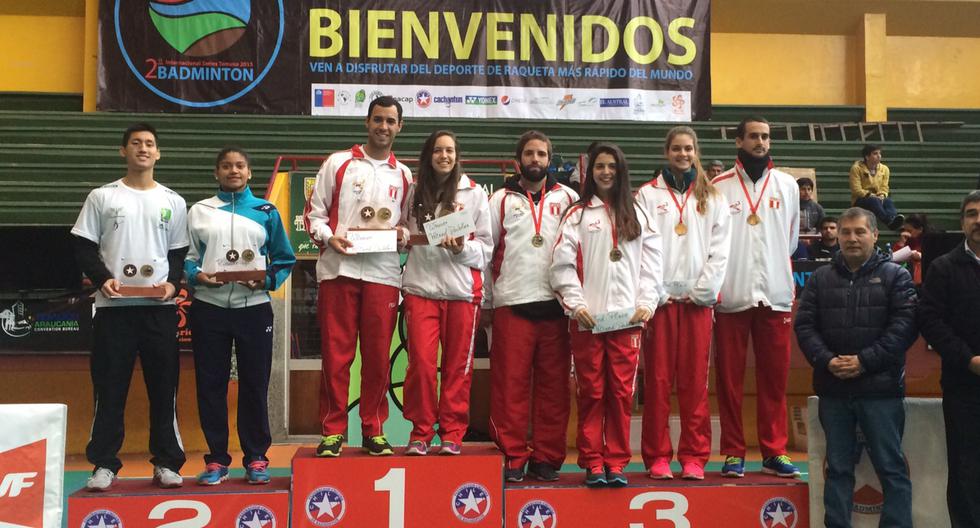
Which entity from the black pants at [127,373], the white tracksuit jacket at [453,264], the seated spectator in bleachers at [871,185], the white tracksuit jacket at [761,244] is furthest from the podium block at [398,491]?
the seated spectator in bleachers at [871,185]

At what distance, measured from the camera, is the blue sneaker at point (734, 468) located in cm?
475

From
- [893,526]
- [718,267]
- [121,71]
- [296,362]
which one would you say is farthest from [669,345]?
[121,71]

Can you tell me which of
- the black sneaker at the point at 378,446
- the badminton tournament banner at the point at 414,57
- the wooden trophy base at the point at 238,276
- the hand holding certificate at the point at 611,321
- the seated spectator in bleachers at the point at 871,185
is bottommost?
the black sneaker at the point at 378,446

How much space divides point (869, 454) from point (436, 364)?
2.12 meters

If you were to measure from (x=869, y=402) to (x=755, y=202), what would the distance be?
118 centimetres

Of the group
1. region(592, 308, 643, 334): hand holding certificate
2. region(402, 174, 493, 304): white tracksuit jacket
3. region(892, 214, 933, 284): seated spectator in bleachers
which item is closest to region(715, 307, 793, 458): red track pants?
region(592, 308, 643, 334): hand holding certificate

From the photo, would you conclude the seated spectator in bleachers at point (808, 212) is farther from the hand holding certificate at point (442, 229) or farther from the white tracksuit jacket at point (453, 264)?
the hand holding certificate at point (442, 229)

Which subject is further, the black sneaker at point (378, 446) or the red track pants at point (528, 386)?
the red track pants at point (528, 386)

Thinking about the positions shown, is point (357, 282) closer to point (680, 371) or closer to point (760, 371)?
point (680, 371)

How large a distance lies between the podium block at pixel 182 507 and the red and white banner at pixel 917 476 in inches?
103

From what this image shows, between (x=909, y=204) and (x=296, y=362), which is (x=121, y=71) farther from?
(x=909, y=204)

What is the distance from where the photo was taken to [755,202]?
16.0 ft

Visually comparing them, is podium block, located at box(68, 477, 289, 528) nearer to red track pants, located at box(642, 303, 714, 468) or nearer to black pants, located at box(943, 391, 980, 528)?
red track pants, located at box(642, 303, 714, 468)

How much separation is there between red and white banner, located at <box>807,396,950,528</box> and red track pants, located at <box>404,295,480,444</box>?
1.78 meters
